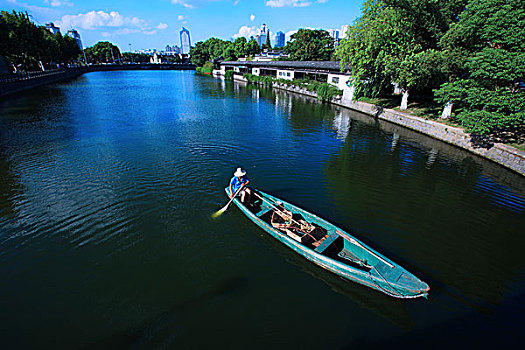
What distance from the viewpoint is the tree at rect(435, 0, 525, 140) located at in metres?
17.2

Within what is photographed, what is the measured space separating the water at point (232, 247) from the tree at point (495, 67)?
3694 mm

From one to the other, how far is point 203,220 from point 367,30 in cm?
2993

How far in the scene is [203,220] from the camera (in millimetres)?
12250

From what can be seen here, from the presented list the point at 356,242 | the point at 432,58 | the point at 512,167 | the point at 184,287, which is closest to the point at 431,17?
the point at 432,58

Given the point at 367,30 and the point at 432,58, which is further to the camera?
the point at 367,30

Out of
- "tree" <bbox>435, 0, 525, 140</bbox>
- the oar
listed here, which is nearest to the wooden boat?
the oar

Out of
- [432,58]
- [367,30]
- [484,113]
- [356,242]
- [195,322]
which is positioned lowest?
[195,322]

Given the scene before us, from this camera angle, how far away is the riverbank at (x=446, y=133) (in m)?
18.6

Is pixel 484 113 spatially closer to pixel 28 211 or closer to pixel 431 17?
pixel 431 17

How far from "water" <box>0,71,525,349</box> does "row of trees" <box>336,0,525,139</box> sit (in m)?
4.86

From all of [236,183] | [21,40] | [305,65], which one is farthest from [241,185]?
[21,40]

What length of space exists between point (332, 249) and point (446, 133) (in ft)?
73.6

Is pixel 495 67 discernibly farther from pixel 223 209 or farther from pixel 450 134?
pixel 223 209

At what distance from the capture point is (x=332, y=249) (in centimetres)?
986
